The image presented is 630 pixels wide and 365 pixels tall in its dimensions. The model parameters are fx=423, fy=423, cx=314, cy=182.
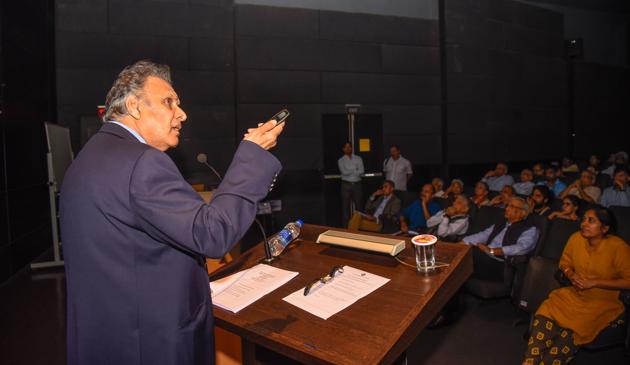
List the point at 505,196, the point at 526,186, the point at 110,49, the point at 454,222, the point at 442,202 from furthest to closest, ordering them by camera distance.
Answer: the point at 110,49 < the point at 526,186 < the point at 442,202 < the point at 505,196 < the point at 454,222

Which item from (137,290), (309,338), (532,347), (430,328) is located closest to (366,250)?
(309,338)

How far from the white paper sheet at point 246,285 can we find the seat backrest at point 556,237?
2.65 meters

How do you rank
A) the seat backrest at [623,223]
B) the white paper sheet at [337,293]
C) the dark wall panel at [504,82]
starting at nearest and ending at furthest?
the white paper sheet at [337,293], the seat backrest at [623,223], the dark wall panel at [504,82]

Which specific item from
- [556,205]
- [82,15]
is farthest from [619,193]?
[82,15]

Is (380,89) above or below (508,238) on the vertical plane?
above

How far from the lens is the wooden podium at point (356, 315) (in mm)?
925

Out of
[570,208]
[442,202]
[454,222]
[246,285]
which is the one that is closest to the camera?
[246,285]

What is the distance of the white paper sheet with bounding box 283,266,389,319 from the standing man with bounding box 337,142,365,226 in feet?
18.9

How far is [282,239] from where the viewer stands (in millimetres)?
1685

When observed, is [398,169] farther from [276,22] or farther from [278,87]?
[276,22]

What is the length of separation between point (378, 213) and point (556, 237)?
2205 millimetres

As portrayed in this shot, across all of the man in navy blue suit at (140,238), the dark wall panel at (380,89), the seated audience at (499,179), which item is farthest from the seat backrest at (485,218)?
the dark wall panel at (380,89)

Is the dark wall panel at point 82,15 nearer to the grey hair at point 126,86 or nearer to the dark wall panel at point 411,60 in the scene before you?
the dark wall panel at point 411,60

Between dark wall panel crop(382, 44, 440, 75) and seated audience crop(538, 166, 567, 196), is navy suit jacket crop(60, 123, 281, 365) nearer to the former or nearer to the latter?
seated audience crop(538, 166, 567, 196)
